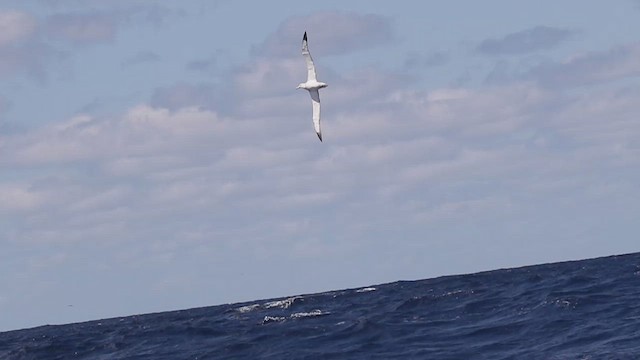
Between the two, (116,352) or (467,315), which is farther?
(116,352)

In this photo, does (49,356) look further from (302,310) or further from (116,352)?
(302,310)

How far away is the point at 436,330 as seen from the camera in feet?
167

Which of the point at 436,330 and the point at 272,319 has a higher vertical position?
the point at 272,319

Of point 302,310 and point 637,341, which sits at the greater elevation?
point 302,310

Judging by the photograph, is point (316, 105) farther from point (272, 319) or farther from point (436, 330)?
point (272, 319)

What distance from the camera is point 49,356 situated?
6281 centimetres

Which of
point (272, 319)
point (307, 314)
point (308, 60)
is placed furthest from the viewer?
point (307, 314)

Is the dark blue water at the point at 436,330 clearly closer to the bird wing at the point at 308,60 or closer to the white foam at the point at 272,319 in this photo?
the white foam at the point at 272,319

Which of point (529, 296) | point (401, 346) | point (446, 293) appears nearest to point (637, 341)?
point (401, 346)

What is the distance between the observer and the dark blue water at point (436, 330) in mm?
44656

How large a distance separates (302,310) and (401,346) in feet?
86.9

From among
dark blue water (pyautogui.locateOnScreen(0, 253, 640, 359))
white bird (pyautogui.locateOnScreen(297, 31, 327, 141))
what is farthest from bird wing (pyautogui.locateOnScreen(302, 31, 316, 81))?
dark blue water (pyautogui.locateOnScreen(0, 253, 640, 359))

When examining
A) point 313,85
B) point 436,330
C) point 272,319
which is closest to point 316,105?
point 313,85

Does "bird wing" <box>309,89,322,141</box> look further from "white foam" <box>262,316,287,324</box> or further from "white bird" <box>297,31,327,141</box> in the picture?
"white foam" <box>262,316,287,324</box>
